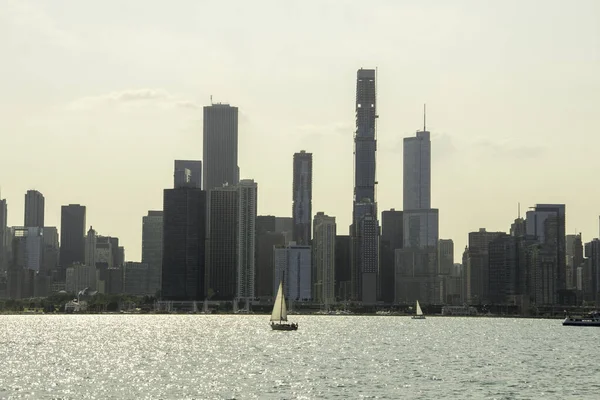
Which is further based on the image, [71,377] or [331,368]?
A: [331,368]

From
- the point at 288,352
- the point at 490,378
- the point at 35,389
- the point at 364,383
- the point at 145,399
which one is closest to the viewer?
the point at 145,399

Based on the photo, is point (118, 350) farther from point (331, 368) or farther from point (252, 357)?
point (331, 368)

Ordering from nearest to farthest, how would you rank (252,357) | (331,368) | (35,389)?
1. (35,389)
2. (331,368)
3. (252,357)

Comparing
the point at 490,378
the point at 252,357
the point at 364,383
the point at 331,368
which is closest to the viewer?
the point at 364,383

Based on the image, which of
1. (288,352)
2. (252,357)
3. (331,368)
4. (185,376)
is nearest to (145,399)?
(185,376)

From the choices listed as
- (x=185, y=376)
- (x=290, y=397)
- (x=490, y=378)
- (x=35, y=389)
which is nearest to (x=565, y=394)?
(x=490, y=378)

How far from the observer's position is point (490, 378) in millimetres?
129750

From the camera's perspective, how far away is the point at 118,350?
18275cm

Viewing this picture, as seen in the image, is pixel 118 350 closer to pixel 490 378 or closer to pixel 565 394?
pixel 490 378

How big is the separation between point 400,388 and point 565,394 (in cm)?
1700

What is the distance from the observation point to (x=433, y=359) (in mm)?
161750

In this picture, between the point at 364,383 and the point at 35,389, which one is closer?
the point at 35,389

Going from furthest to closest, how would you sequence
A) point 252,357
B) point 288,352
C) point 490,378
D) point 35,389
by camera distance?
1. point 288,352
2. point 252,357
3. point 490,378
4. point 35,389

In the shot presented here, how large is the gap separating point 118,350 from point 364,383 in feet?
238
